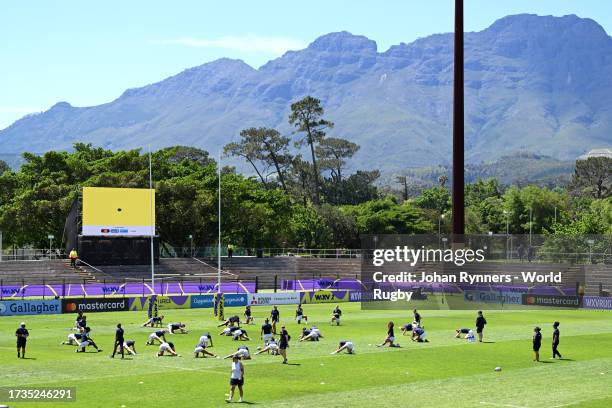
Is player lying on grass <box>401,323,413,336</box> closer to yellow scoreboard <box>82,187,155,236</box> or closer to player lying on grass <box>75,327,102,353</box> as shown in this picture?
player lying on grass <box>75,327,102,353</box>

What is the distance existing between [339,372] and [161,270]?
65951mm

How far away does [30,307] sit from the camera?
214 ft

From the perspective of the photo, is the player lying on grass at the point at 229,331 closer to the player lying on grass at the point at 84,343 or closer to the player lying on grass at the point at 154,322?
the player lying on grass at the point at 154,322

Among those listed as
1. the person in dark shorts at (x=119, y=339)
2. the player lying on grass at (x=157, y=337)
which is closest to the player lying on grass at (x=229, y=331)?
the player lying on grass at (x=157, y=337)

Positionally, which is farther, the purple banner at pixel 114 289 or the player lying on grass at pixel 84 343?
the purple banner at pixel 114 289

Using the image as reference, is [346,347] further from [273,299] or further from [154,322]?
[273,299]

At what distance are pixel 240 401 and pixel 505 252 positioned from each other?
6587 centimetres

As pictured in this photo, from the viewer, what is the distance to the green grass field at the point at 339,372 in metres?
30.7

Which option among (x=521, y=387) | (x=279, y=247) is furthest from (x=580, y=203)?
(x=521, y=387)

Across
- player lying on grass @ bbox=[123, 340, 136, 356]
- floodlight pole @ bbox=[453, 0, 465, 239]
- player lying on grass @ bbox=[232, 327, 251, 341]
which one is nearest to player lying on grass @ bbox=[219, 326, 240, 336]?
player lying on grass @ bbox=[232, 327, 251, 341]

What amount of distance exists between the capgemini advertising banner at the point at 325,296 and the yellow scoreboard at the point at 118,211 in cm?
1905

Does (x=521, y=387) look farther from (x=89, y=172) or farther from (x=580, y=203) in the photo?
(x=580, y=203)

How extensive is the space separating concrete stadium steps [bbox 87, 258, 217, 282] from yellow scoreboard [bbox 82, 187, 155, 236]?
3826 millimetres

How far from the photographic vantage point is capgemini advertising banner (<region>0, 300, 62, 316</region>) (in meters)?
64.1
